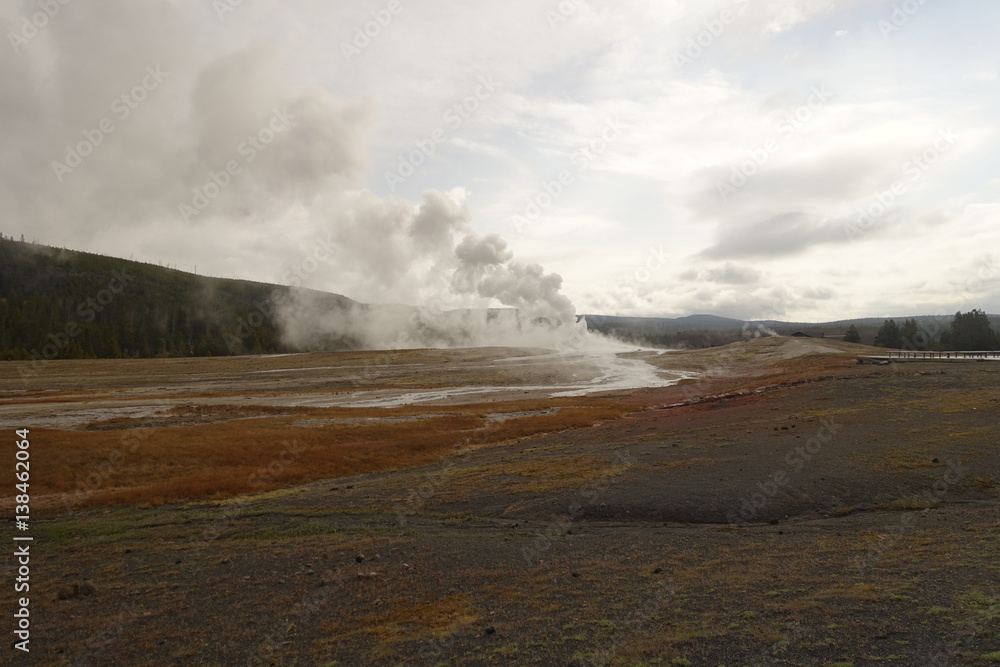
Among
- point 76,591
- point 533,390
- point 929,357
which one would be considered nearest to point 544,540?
point 76,591

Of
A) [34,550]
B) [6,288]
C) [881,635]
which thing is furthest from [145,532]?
[6,288]

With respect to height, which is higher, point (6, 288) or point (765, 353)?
point (6, 288)

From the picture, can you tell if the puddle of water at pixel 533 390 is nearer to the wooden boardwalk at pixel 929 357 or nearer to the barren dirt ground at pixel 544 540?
the barren dirt ground at pixel 544 540

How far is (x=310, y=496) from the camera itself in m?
23.5

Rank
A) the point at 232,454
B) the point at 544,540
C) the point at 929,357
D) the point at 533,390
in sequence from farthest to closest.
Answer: the point at 533,390 → the point at 929,357 → the point at 232,454 → the point at 544,540

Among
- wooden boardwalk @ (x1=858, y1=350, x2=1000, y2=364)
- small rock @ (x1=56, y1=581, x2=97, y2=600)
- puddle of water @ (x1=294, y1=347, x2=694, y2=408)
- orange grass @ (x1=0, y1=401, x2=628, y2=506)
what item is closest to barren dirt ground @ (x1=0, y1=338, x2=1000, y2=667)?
small rock @ (x1=56, y1=581, x2=97, y2=600)

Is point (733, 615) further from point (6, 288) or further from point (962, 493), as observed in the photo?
point (6, 288)

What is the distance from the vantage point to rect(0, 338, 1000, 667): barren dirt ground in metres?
9.35

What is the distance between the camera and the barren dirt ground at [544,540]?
30.7 ft

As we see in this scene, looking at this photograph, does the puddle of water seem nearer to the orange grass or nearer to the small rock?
the orange grass

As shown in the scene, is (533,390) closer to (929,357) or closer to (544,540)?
(929,357)

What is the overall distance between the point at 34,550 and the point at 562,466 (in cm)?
2022

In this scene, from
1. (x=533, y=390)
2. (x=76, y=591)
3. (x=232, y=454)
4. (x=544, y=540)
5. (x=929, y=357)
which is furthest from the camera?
(x=533, y=390)

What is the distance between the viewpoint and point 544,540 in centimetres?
1595
